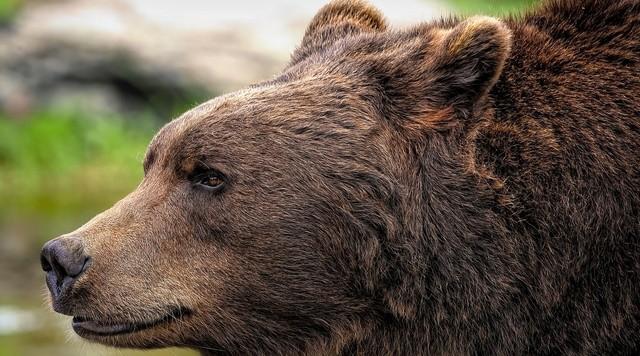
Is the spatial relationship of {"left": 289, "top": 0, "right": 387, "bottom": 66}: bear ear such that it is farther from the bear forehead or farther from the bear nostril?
the bear nostril

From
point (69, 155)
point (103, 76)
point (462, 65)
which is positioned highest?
point (103, 76)

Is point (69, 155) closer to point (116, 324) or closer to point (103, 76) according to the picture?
point (103, 76)

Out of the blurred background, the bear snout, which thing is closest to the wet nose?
the bear snout

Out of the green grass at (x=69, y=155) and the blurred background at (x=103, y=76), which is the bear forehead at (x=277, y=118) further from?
the green grass at (x=69, y=155)

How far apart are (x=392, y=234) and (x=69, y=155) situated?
36.5 feet

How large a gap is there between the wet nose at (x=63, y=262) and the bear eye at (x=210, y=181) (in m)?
0.53

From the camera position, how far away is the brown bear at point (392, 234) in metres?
4.98

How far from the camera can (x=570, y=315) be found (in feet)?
16.4

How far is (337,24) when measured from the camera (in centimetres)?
580

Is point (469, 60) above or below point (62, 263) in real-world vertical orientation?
above

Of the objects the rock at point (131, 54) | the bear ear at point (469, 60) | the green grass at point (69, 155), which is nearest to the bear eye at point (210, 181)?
the bear ear at point (469, 60)

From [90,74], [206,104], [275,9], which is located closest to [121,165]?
[90,74]

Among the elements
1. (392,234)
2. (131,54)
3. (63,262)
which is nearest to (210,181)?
(63,262)

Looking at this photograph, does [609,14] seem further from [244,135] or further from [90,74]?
[90,74]
